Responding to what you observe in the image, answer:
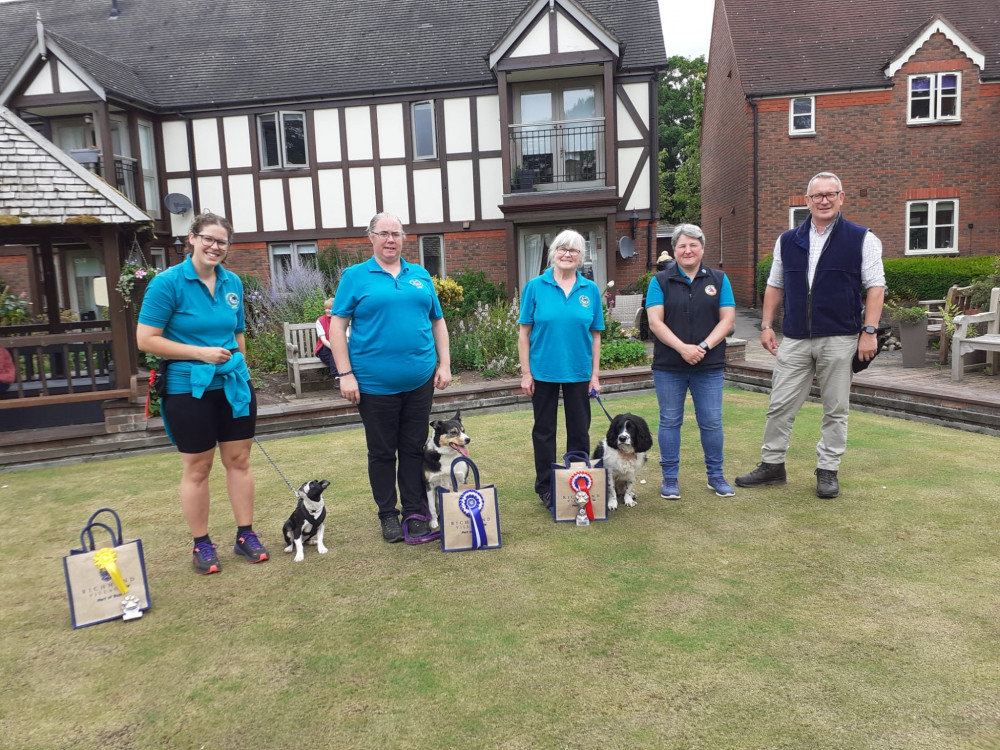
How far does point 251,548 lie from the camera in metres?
4.07

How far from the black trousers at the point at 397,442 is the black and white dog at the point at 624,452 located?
50.0 inches

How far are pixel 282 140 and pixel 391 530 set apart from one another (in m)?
14.8

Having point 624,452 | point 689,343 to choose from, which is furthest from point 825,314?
point 624,452

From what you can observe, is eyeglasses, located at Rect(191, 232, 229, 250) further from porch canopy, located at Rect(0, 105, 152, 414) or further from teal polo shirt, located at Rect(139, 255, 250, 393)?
porch canopy, located at Rect(0, 105, 152, 414)

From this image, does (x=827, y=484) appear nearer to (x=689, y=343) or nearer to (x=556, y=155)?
(x=689, y=343)

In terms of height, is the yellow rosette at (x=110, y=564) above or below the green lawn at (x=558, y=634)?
above

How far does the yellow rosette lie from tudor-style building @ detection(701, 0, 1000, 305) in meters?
18.5

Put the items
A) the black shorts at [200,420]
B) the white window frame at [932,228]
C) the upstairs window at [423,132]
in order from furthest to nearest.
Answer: the white window frame at [932,228] → the upstairs window at [423,132] → the black shorts at [200,420]

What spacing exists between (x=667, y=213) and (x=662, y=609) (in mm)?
41032

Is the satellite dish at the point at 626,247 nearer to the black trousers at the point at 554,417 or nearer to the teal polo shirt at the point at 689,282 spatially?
the teal polo shirt at the point at 689,282

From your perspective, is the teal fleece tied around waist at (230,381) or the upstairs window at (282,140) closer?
the teal fleece tied around waist at (230,381)

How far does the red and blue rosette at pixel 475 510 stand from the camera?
4.09 meters

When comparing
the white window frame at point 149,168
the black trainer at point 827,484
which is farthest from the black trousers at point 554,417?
the white window frame at point 149,168

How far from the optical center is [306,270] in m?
13.7
